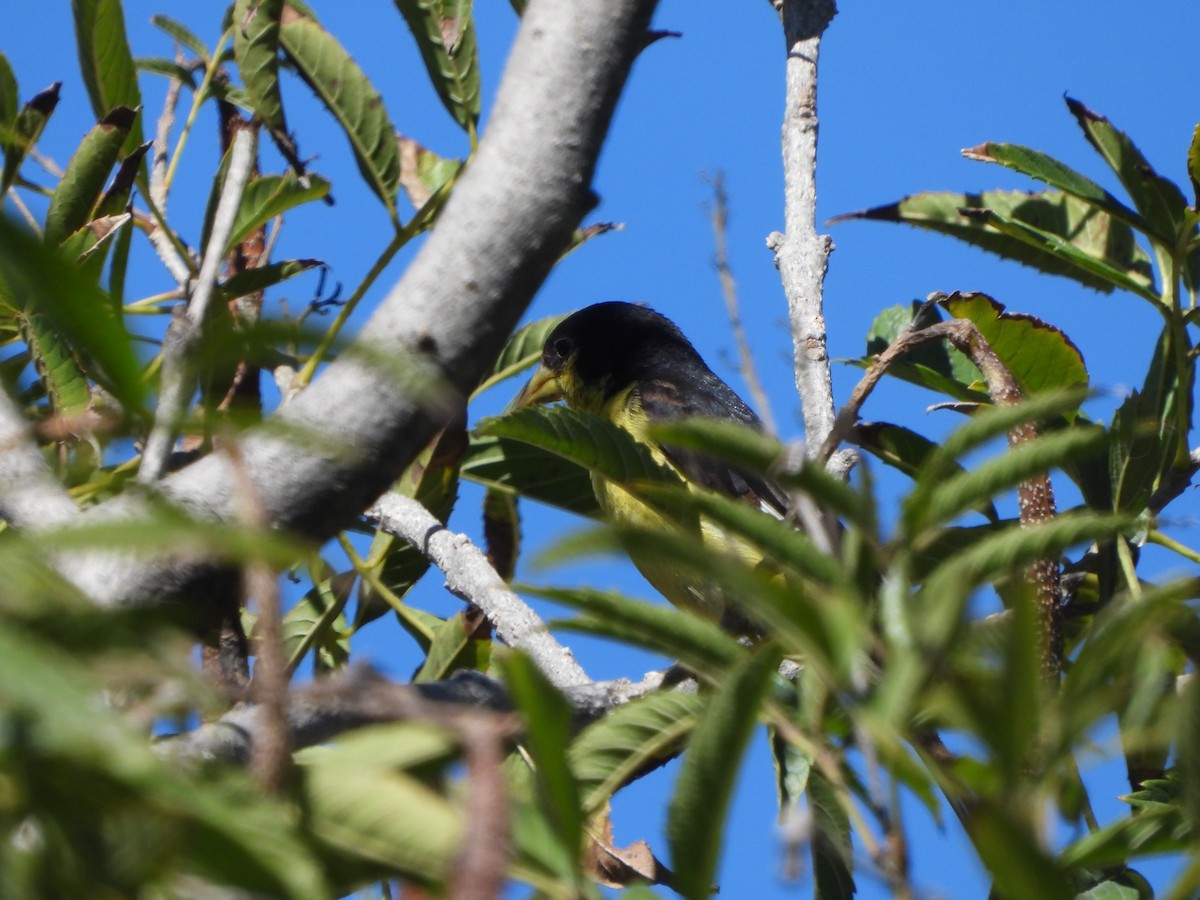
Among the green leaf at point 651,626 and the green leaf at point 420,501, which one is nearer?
the green leaf at point 651,626

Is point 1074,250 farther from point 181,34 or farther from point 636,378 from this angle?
point 636,378

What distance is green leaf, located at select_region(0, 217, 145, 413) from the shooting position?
61 cm

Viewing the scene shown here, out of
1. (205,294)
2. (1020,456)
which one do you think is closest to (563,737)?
(1020,456)

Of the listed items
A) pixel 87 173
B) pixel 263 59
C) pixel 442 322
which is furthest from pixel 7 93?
pixel 442 322

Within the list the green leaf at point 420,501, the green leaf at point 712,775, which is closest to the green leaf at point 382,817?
the green leaf at point 712,775

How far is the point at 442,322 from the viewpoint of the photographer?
1.29 metres

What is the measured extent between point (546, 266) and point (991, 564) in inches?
22.1

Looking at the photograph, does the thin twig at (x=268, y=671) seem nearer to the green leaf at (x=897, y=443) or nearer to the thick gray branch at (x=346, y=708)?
the thick gray branch at (x=346, y=708)

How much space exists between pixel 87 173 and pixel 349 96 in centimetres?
65

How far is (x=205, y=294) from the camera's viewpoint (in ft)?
5.24

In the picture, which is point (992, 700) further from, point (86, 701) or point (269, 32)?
point (269, 32)

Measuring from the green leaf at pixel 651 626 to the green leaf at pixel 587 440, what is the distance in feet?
3.21

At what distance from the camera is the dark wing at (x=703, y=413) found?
17.9ft

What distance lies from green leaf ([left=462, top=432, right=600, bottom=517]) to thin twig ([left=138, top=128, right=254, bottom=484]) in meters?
1.47
